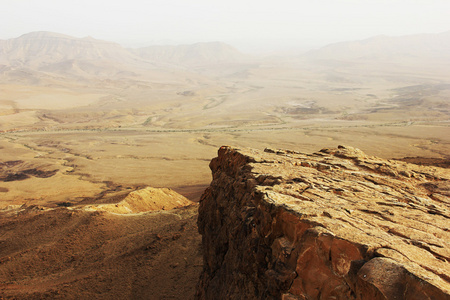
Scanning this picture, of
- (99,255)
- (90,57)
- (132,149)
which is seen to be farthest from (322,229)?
(90,57)

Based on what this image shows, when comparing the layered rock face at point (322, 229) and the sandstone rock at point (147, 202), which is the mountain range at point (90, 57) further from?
the layered rock face at point (322, 229)

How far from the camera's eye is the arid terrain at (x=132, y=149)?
10977 mm

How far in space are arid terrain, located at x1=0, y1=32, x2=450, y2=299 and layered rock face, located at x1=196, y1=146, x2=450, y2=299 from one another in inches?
138

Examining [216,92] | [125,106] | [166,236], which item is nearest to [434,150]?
[166,236]

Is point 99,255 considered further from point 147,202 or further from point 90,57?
point 90,57

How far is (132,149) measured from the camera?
121 ft

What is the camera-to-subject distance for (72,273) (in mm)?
10820

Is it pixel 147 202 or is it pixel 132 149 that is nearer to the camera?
pixel 147 202

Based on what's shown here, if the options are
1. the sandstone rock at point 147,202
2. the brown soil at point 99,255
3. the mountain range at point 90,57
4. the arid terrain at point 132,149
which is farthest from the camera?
the mountain range at point 90,57

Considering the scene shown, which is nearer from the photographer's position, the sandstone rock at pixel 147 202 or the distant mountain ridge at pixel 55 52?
the sandstone rock at pixel 147 202

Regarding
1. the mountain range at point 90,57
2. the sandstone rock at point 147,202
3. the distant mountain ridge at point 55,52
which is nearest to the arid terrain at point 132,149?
the sandstone rock at point 147,202

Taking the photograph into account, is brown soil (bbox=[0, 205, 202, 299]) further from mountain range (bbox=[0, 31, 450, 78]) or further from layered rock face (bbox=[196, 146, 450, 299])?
mountain range (bbox=[0, 31, 450, 78])

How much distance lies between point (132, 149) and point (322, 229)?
34209 mm

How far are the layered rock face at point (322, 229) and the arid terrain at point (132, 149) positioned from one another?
3.50 meters
